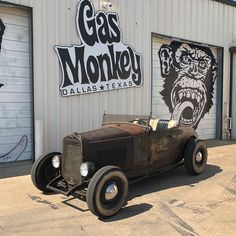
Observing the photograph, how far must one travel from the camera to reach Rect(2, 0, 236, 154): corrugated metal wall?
8203 mm

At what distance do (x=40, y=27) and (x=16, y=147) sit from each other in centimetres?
272

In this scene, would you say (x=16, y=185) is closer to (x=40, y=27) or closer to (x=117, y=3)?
(x=40, y=27)

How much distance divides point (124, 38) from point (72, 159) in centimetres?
504

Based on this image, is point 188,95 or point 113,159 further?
point 188,95

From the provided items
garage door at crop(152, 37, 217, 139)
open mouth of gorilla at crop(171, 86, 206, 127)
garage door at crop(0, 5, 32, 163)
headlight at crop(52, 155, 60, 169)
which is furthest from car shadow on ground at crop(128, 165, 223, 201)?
open mouth of gorilla at crop(171, 86, 206, 127)

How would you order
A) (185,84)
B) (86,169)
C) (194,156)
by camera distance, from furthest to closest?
1. (185,84)
2. (194,156)
3. (86,169)

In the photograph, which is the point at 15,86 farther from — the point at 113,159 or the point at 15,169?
the point at 113,159

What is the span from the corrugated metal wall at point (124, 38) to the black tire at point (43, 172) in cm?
233

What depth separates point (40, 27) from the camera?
8133 mm

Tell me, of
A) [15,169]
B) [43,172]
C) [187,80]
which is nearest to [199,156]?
[43,172]

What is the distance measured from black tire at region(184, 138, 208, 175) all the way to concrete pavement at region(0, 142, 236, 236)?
0.63 ft

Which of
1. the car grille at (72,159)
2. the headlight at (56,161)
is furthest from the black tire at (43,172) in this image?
the car grille at (72,159)

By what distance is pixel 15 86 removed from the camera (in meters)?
8.24

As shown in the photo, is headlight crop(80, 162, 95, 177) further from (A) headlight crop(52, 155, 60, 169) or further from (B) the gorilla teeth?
(B) the gorilla teeth
